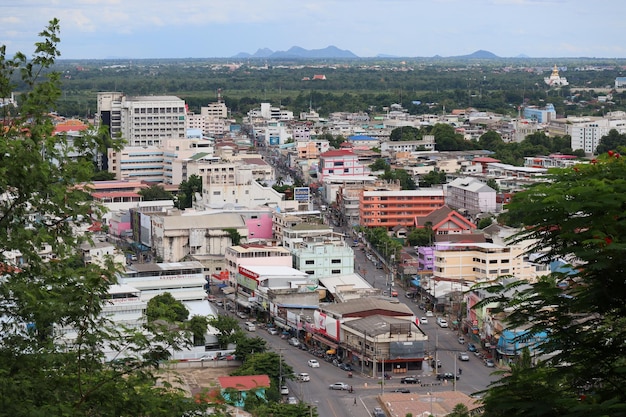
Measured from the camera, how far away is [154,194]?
26.6 meters

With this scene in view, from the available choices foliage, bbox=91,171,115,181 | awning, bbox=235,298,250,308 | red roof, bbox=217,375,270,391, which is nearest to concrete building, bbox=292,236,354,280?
awning, bbox=235,298,250,308

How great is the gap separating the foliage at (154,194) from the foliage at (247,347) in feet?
42.4

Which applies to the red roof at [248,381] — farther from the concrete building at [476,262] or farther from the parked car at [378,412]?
the concrete building at [476,262]

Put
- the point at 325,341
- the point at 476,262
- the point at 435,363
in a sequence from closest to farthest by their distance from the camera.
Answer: the point at 435,363 → the point at 325,341 → the point at 476,262

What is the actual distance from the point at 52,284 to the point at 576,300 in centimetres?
172

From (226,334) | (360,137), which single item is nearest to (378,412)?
(226,334)

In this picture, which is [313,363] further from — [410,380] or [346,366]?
[410,380]

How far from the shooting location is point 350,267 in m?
18.8

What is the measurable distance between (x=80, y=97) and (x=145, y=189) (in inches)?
1228

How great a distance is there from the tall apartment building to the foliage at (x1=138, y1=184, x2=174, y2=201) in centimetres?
669

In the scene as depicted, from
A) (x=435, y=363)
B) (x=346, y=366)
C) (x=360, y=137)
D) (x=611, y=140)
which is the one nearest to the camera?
(x=435, y=363)

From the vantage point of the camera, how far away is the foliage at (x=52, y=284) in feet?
12.9

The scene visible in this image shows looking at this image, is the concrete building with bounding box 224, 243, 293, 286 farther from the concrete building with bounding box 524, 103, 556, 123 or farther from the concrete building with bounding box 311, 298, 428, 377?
the concrete building with bounding box 524, 103, 556, 123

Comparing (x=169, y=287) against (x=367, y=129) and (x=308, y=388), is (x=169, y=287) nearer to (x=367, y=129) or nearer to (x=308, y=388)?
(x=308, y=388)
